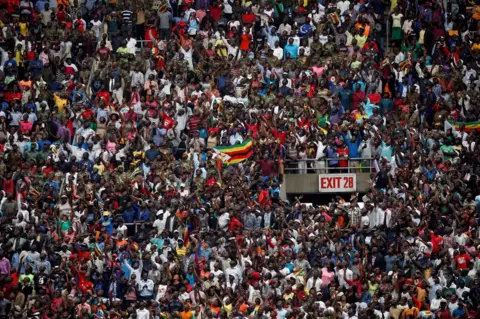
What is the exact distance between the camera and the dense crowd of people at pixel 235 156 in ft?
146

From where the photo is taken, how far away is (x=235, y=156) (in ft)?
159

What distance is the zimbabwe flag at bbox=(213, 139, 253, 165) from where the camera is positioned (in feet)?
158

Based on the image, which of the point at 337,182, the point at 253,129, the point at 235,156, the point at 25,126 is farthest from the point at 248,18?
the point at 25,126

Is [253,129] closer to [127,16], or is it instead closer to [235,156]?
[235,156]

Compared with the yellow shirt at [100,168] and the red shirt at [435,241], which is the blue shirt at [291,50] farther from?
the red shirt at [435,241]

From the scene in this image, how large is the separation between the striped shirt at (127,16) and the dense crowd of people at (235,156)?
0.13 m

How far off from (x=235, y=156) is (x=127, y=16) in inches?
312

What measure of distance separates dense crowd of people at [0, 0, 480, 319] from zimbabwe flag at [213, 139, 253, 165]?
0.05 metres

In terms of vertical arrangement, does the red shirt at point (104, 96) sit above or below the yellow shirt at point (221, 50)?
below

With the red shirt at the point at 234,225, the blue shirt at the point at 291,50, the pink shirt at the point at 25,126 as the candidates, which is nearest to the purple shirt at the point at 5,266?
the red shirt at the point at 234,225

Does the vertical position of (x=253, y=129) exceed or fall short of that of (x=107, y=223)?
it exceeds it

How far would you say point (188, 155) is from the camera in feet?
159

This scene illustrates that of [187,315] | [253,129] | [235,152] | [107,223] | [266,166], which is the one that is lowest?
[187,315]

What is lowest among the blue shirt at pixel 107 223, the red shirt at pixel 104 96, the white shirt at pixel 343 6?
the blue shirt at pixel 107 223
